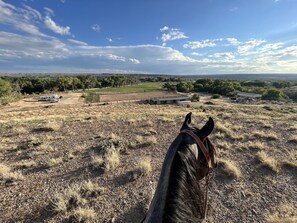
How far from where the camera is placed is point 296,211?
449 centimetres

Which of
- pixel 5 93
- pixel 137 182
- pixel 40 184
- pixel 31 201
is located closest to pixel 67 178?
pixel 40 184

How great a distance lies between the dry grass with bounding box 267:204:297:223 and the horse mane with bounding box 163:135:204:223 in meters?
3.35

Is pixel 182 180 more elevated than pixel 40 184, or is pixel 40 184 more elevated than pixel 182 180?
pixel 182 180

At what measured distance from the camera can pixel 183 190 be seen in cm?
156

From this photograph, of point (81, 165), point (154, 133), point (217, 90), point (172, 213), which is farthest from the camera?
point (217, 90)

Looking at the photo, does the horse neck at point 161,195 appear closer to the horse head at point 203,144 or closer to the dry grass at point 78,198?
the horse head at point 203,144

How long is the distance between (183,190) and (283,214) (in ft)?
13.7

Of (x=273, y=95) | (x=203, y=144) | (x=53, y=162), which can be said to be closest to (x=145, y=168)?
(x=53, y=162)

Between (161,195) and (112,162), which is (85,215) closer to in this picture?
(112,162)

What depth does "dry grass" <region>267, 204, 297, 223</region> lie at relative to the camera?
13.3 ft

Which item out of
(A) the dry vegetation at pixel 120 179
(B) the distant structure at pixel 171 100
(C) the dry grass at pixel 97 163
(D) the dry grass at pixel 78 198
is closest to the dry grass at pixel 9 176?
(A) the dry vegetation at pixel 120 179

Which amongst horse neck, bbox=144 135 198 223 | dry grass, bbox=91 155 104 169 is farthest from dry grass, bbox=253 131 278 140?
horse neck, bbox=144 135 198 223

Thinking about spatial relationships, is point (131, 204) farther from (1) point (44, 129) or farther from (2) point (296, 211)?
(1) point (44, 129)

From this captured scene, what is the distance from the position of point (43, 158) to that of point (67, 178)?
214 centimetres
